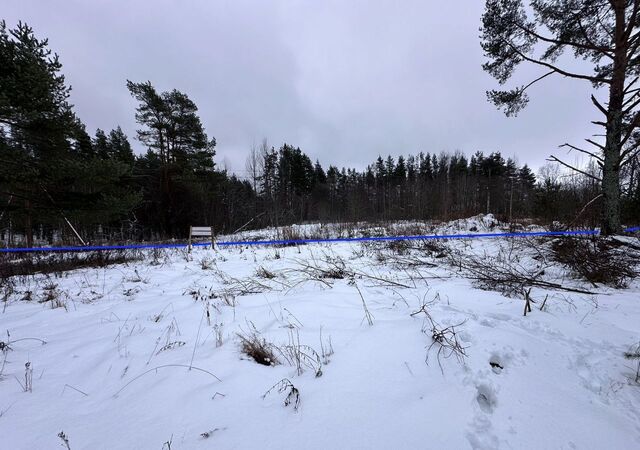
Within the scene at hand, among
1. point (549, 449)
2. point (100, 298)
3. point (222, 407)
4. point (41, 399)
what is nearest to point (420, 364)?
point (549, 449)

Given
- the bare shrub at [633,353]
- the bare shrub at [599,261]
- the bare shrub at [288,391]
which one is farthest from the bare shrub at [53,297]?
the bare shrub at [599,261]

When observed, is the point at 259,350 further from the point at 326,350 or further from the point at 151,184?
the point at 151,184

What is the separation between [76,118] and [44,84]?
167cm

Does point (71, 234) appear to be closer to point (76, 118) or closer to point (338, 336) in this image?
point (76, 118)

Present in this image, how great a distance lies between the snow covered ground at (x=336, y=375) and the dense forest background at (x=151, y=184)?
6241 millimetres

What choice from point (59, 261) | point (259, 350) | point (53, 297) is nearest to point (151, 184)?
point (59, 261)

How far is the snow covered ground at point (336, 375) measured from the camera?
1207 mm

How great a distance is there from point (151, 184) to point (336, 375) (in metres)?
24.3

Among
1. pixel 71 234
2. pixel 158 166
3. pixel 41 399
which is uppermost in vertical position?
pixel 158 166

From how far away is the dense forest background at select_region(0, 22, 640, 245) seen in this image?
28.7 ft

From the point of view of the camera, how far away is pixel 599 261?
3689 millimetres

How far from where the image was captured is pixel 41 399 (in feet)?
5.12

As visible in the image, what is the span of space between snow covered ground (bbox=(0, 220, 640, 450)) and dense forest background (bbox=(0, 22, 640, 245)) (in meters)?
6.24

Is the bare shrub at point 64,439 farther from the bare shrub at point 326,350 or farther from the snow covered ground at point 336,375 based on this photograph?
the bare shrub at point 326,350
